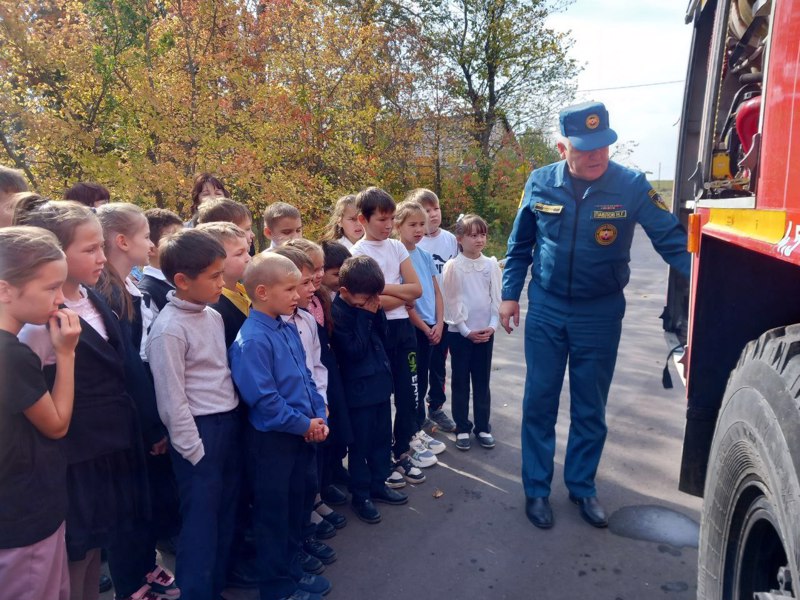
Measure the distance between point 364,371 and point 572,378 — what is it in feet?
3.74

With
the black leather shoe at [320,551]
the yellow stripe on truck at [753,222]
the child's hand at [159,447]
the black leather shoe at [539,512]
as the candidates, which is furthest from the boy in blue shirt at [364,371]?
the yellow stripe on truck at [753,222]

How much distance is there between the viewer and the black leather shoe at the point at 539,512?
3.14 meters

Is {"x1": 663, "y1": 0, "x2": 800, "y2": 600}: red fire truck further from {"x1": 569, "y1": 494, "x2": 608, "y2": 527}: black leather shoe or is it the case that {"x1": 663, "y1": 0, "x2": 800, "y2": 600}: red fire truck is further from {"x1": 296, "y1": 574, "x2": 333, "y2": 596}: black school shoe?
{"x1": 296, "y1": 574, "x2": 333, "y2": 596}: black school shoe

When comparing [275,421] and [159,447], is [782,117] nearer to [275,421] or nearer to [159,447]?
[275,421]

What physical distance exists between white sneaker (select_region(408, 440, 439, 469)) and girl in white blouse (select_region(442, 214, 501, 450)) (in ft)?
0.90

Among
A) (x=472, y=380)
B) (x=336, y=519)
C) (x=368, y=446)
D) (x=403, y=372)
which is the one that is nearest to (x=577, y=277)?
(x=403, y=372)

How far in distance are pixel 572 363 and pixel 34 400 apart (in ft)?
8.23

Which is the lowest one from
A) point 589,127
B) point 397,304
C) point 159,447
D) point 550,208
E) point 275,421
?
point 159,447

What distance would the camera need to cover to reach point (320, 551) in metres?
2.92

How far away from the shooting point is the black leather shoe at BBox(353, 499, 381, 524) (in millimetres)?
3248

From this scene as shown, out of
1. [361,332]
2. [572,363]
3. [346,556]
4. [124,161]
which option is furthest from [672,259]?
[124,161]

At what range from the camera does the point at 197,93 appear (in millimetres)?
6773

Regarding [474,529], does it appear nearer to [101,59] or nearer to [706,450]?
[706,450]

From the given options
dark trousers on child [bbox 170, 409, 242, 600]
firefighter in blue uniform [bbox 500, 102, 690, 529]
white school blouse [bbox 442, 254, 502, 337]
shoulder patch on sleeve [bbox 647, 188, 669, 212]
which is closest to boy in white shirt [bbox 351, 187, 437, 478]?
white school blouse [bbox 442, 254, 502, 337]
